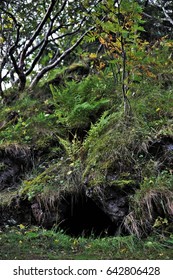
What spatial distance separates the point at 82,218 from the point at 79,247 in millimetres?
992

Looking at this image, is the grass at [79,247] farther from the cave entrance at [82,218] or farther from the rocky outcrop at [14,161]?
the rocky outcrop at [14,161]

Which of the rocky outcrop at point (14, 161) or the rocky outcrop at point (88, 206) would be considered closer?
the rocky outcrop at point (88, 206)

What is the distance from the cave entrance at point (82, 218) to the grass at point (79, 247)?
0.40m

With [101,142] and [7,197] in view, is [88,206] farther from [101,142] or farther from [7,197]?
[7,197]

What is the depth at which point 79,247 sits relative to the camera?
384 centimetres

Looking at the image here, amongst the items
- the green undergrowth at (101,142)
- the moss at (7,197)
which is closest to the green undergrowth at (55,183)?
the green undergrowth at (101,142)

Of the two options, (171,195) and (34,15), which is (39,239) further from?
(34,15)

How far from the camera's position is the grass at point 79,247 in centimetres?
341

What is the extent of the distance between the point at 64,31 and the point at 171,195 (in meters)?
6.83

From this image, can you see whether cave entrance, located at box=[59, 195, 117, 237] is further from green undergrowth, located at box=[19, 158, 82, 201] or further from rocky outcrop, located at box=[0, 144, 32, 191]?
rocky outcrop, located at box=[0, 144, 32, 191]

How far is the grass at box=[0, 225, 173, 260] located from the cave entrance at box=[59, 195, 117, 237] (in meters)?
0.40

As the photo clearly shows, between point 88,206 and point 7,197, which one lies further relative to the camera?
point 7,197

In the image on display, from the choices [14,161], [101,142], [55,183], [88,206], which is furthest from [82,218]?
[14,161]

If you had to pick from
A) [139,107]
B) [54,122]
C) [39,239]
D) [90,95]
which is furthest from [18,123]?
A: [39,239]
